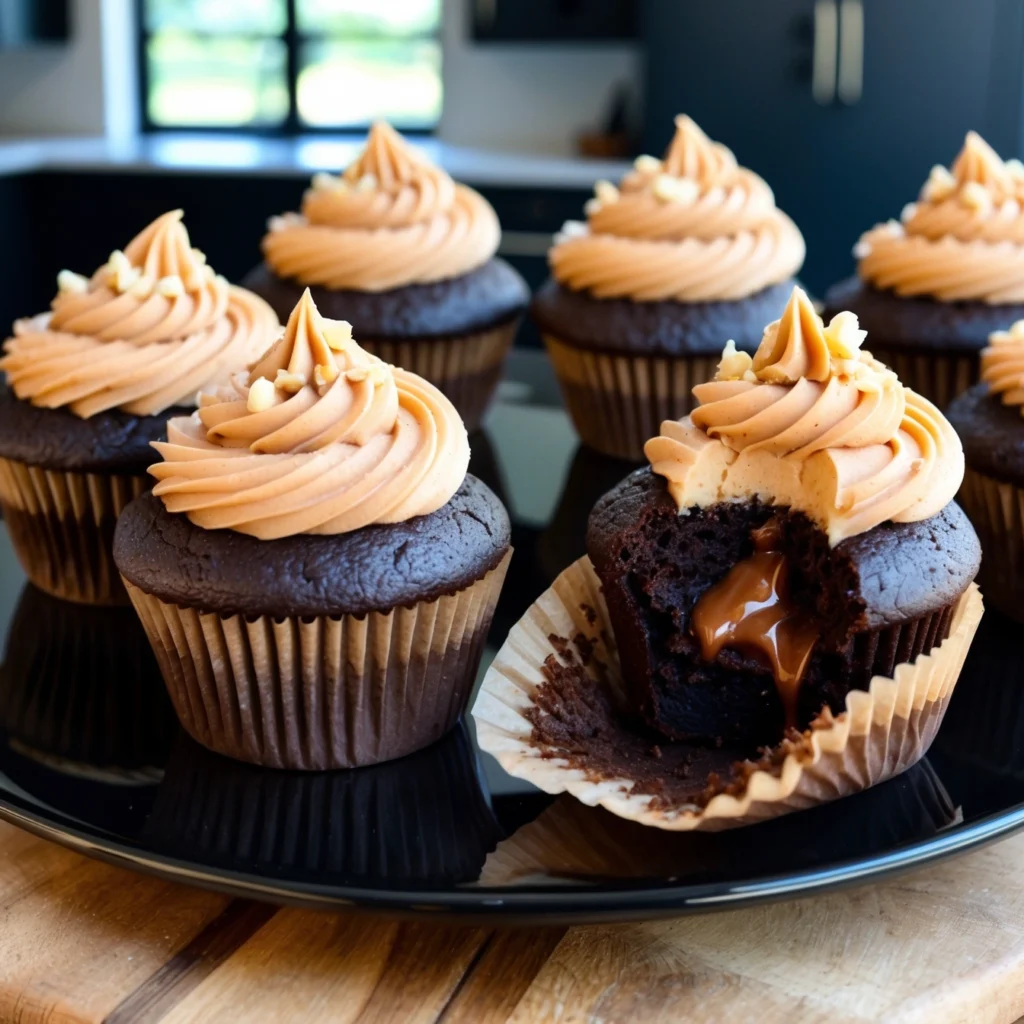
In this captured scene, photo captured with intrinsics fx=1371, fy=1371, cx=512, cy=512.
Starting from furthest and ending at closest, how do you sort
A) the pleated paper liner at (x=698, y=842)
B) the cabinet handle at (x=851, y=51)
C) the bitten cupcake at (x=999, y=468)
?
1. the cabinet handle at (x=851, y=51)
2. the bitten cupcake at (x=999, y=468)
3. the pleated paper liner at (x=698, y=842)

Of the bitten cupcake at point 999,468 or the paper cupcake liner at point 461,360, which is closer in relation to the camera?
the bitten cupcake at point 999,468

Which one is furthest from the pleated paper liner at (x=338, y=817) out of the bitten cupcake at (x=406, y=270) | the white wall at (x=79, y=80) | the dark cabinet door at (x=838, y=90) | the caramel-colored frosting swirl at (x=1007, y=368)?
the white wall at (x=79, y=80)

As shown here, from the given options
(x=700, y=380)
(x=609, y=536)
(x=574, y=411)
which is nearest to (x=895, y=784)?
(x=609, y=536)

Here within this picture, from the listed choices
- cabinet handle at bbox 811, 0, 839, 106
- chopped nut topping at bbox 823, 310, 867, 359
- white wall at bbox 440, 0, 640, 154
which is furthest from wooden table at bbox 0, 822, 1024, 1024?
white wall at bbox 440, 0, 640, 154

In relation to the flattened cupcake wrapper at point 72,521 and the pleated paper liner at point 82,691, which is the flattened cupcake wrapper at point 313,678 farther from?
the flattened cupcake wrapper at point 72,521

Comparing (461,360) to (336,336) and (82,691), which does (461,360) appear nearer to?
(336,336)

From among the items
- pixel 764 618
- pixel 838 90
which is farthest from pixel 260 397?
pixel 838 90

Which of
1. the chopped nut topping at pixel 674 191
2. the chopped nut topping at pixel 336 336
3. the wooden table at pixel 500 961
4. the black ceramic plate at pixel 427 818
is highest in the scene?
the chopped nut topping at pixel 674 191
